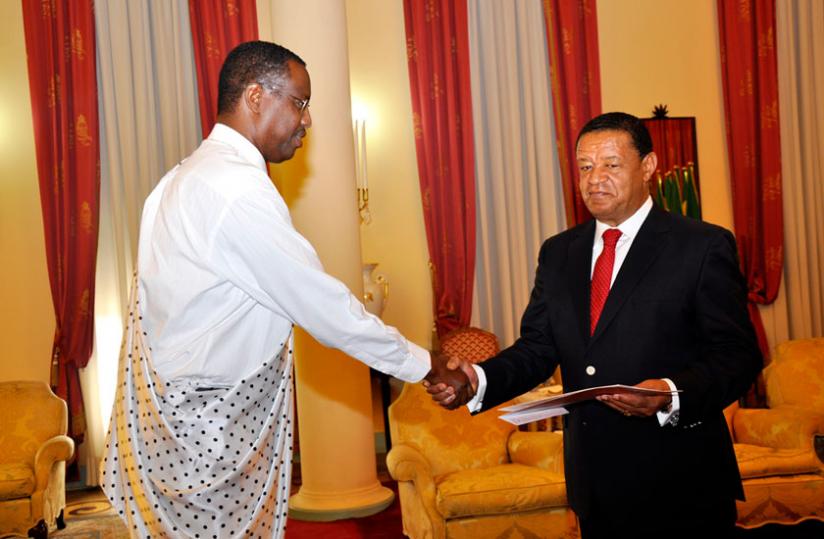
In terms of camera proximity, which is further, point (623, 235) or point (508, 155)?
point (508, 155)

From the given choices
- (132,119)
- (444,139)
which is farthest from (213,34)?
(444,139)

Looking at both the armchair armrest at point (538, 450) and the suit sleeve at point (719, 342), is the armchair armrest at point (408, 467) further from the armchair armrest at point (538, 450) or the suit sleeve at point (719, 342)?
the suit sleeve at point (719, 342)

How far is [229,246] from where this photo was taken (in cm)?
268

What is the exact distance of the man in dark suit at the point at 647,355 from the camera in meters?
2.59

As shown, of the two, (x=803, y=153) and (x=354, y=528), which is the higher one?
(x=803, y=153)

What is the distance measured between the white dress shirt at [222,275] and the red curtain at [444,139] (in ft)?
15.7

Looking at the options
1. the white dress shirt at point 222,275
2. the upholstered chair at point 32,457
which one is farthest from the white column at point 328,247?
the white dress shirt at point 222,275

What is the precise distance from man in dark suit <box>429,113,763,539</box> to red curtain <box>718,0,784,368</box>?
18.6ft

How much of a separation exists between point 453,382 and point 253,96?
1.12 meters

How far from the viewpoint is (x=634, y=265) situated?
274 cm

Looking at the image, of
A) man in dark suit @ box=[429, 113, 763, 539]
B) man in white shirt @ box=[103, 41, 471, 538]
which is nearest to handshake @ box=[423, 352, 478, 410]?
man in white shirt @ box=[103, 41, 471, 538]

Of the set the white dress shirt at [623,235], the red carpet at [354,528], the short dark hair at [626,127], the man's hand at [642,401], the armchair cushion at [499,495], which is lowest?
the red carpet at [354,528]

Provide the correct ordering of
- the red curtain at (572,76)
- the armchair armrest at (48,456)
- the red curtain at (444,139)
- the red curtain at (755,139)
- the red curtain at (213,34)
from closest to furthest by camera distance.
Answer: the armchair armrest at (48,456), the red curtain at (213,34), the red curtain at (444,139), the red curtain at (572,76), the red curtain at (755,139)

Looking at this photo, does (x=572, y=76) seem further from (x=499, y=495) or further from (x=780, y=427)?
(x=499, y=495)
